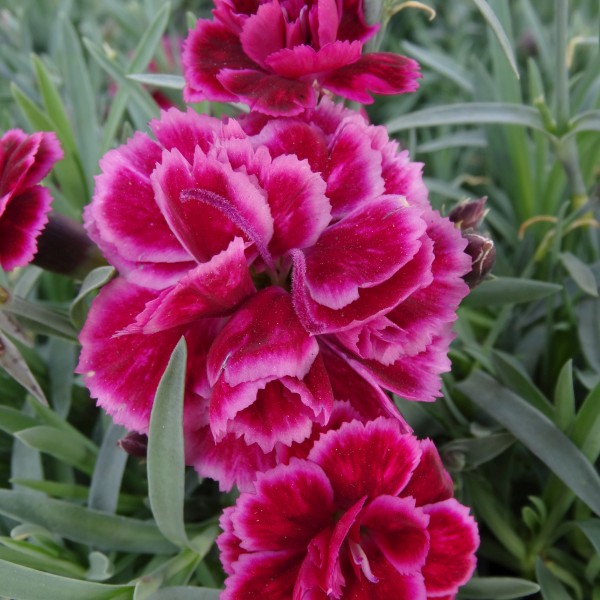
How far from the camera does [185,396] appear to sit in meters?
0.53

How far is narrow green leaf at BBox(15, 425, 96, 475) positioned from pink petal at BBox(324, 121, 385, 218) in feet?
1.24

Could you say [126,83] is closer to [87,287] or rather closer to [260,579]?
[87,287]

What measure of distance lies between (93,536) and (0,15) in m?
1.13

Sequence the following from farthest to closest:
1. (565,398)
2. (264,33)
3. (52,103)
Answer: (52,103) → (565,398) → (264,33)

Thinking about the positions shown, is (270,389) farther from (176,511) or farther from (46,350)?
(46,350)

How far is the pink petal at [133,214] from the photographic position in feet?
1.76

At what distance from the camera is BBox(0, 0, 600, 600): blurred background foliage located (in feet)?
2.12

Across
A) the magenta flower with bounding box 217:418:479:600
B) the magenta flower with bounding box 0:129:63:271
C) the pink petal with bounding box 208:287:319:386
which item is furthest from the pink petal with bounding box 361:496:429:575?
the magenta flower with bounding box 0:129:63:271

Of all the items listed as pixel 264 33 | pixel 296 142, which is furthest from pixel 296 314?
pixel 264 33

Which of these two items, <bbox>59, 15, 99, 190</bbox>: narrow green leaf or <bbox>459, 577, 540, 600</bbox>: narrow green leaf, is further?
<bbox>59, 15, 99, 190</bbox>: narrow green leaf

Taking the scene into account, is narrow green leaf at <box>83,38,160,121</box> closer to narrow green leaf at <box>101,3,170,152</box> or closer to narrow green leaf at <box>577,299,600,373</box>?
narrow green leaf at <box>101,3,170,152</box>

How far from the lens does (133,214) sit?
54 centimetres

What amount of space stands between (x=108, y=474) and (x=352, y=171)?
0.41m

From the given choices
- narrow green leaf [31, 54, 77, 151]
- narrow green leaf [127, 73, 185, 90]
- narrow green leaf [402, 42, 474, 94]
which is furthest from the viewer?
narrow green leaf [402, 42, 474, 94]
